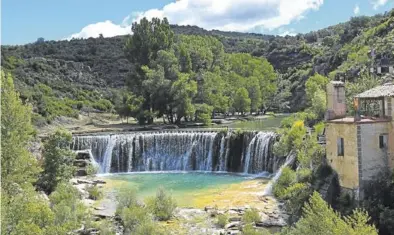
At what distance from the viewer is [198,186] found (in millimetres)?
27828

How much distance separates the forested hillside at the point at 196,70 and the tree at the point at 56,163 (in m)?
16.1

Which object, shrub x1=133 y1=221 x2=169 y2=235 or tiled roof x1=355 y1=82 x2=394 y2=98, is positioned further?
tiled roof x1=355 y1=82 x2=394 y2=98

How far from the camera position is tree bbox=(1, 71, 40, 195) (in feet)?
59.9

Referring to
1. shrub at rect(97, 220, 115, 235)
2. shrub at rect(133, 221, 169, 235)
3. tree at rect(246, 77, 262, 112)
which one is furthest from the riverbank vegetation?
tree at rect(246, 77, 262, 112)

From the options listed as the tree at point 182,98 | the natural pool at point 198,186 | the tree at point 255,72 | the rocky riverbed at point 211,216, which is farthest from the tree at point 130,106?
the rocky riverbed at point 211,216

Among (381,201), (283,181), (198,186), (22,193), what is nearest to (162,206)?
(22,193)

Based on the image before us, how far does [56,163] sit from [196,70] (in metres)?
31.3

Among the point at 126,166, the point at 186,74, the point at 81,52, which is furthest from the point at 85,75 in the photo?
the point at 126,166

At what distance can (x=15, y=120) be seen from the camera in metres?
19.7

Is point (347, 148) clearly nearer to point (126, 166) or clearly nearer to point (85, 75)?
point (126, 166)

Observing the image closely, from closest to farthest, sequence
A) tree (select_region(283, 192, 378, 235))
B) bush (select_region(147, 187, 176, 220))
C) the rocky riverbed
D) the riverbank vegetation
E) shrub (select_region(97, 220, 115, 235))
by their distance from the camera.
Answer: tree (select_region(283, 192, 378, 235)) → the riverbank vegetation → shrub (select_region(97, 220, 115, 235)) → the rocky riverbed → bush (select_region(147, 187, 176, 220))

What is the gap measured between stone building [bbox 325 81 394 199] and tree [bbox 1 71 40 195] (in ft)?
37.8

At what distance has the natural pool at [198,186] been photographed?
23641 mm

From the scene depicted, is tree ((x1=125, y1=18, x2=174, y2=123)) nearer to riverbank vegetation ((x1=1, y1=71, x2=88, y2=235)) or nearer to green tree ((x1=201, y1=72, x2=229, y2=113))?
green tree ((x1=201, y1=72, x2=229, y2=113))
